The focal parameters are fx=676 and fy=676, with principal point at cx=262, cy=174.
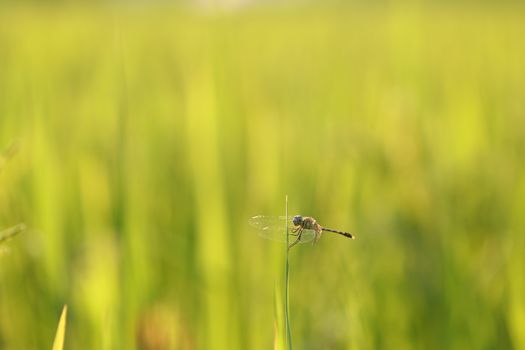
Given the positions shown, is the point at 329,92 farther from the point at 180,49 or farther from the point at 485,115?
the point at 180,49

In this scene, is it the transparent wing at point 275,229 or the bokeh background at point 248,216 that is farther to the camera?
the bokeh background at point 248,216

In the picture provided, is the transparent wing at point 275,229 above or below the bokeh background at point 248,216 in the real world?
above

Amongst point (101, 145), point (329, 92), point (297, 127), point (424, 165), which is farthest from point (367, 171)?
point (329, 92)

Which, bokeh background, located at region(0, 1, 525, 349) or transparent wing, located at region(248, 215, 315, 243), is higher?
transparent wing, located at region(248, 215, 315, 243)

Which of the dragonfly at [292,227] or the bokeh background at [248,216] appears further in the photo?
the bokeh background at [248,216]

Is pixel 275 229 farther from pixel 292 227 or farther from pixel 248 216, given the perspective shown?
pixel 248 216

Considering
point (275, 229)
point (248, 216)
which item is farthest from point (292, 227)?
point (248, 216)
